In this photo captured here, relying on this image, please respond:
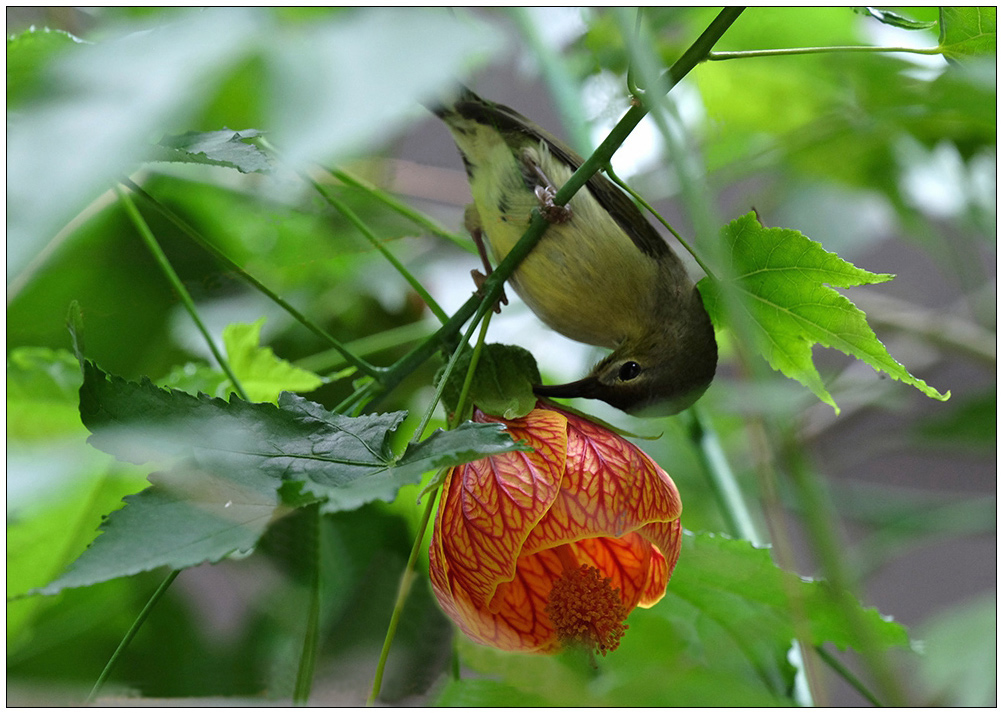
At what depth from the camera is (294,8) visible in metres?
0.41

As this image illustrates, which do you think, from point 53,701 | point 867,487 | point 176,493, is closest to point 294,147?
point 176,493

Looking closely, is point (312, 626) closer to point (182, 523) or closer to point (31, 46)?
point (182, 523)

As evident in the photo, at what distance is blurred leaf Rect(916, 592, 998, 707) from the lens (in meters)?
0.48

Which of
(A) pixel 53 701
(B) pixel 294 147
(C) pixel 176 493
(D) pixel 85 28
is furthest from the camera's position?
(D) pixel 85 28

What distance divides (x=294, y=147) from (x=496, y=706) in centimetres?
28

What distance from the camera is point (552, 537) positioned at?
13.9 inches

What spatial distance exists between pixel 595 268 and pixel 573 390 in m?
0.13

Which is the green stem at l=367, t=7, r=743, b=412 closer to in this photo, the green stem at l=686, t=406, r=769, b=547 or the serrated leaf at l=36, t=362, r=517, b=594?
the serrated leaf at l=36, t=362, r=517, b=594

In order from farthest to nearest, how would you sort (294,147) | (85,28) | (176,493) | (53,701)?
1. (85,28)
2. (53,701)
3. (176,493)
4. (294,147)

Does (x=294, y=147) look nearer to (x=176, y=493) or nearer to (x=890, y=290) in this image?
(x=176, y=493)

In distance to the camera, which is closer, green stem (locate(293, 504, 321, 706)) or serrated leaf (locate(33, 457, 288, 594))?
serrated leaf (locate(33, 457, 288, 594))

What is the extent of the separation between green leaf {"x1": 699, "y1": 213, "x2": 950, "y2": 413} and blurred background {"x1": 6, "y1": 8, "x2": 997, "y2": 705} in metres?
0.06

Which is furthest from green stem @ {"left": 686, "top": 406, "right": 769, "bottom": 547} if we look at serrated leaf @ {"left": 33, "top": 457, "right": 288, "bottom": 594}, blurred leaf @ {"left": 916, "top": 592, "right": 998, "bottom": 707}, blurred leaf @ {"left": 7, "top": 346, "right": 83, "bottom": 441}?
blurred leaf @ {"left": 7, "top": 346, "right": 83, "bottom": 441}

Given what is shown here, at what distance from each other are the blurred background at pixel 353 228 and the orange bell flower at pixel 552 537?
68 mm
